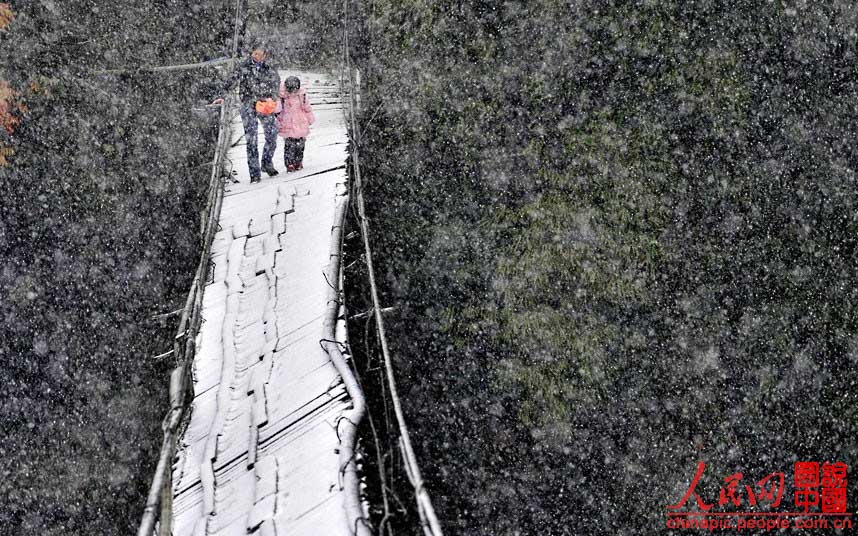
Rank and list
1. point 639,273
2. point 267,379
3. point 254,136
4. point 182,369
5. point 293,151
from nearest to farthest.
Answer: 1. point 267,379
2. point 182,369
3. point 254,136
4. point 293,151
5. point 639,273

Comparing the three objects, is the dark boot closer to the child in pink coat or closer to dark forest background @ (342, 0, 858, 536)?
the child in pink coat

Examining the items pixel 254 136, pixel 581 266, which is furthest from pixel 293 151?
pixel 581 266

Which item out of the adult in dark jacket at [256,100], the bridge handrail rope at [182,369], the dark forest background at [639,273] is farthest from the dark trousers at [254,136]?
the dark forest background at [639,273]

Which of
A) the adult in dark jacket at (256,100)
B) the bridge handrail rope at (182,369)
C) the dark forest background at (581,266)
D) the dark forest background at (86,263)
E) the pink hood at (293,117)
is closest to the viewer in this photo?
the bridge handrail rope at (182,369)

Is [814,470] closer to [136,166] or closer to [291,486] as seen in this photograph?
[291,486]

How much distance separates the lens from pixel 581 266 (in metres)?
8.40

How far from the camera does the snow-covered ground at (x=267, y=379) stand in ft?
12.2

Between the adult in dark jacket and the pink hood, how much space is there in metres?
0.11

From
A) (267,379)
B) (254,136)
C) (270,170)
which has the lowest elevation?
(267,379)

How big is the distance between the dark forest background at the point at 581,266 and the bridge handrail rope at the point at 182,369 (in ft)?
7.05

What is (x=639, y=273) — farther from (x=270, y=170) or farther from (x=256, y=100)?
(x=256, y=100)

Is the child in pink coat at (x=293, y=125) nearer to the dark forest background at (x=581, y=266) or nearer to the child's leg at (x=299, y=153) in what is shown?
the child's leg at (x=299, y=153)

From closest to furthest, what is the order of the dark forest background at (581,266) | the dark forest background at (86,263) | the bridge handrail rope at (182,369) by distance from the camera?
the bridge handrail rope at (182,369), the dark forest background at (86,263), the dark forest background at (581,266)

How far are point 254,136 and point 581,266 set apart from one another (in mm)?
4649
